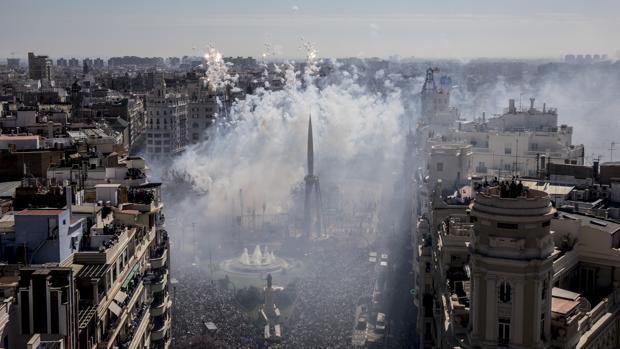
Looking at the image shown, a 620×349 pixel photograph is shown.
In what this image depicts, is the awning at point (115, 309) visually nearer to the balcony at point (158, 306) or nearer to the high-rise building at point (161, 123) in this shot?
the balcony at point (158, 306)

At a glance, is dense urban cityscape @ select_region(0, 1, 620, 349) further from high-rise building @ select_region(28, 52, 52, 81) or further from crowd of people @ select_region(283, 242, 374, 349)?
high-rise building @ select_region(28, 52, 52, 81)

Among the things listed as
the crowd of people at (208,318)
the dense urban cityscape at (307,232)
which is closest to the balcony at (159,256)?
the dense urban cityscape at (307,232)

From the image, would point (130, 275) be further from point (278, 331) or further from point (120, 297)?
point (278, 331)

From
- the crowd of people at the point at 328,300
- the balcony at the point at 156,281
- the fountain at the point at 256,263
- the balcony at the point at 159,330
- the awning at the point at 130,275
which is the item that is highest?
the awning at the point at 130,275

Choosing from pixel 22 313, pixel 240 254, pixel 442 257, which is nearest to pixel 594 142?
pixel 240 254

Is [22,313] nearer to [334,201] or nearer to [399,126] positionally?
[334,201]

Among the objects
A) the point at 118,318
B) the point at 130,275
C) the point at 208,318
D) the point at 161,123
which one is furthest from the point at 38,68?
the point at 118,318
